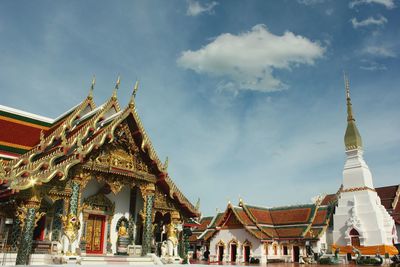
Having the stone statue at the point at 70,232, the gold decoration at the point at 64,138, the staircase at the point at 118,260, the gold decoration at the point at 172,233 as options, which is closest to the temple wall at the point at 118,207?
the staircase at the point at 118,260

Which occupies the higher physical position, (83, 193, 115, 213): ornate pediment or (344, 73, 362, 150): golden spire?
(344, 73, 362, 150): golden spire

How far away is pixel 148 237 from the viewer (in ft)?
46.0

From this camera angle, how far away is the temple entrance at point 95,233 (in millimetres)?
13852

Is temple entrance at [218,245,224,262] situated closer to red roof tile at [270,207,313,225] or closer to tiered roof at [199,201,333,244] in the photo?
tiered roof at [199,201,333,244]

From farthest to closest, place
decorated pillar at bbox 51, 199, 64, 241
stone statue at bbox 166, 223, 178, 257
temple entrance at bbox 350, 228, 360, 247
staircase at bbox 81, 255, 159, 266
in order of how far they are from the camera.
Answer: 1. temple entrance at bbox 350, 228, 360, 247
2. stone statue at bbox 166, 223, 178, 257
3. decorated pillar at bbox 51, 199, 64, 241
4. staircase at bbox 81, 255, 159, 266

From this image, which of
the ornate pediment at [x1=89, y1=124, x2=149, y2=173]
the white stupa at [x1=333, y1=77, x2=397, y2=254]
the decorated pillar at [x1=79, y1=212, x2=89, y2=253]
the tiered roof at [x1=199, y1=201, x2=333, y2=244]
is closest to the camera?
the decorated pillar at [x1=79, y1=212, x2=89, y2=253]

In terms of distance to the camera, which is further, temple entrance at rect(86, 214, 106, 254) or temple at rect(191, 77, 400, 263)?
temple at rect(191, 77, 400, 263)

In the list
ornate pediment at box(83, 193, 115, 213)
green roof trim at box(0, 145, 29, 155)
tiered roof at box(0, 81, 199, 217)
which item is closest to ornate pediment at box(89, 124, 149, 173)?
tiered roof at box(0, 81, 199, 217)

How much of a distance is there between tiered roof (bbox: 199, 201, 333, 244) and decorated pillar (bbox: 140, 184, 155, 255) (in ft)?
48.0

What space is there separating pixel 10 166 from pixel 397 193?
33.8 metres

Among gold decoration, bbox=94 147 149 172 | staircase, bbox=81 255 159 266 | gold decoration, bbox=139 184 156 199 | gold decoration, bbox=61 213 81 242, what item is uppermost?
gold decoration, bbox=94 147 149 172

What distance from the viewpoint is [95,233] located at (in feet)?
46.2

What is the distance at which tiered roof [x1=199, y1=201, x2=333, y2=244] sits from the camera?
93.4ft

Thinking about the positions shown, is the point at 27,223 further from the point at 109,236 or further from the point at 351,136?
the point at 351,136
